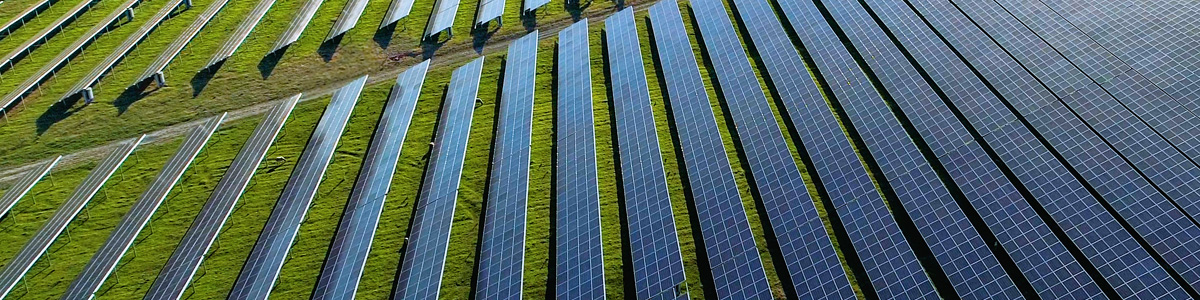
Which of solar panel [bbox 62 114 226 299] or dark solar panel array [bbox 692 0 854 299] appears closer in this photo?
dark solar panel array [bbox 692 0 854 299]

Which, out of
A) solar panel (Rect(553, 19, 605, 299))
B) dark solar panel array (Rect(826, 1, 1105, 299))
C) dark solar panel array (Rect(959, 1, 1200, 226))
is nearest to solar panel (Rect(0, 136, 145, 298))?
solar panel (Rect(553, 19, 605, 299))

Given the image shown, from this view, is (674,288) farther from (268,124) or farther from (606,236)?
(268,124)

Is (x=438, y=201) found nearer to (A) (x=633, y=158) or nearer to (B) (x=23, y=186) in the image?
(A) (x=633, y=158)

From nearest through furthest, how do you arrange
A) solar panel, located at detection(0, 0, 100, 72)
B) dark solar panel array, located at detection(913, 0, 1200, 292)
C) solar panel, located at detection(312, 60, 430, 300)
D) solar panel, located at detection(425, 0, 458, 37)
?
dark solar panel array, located at detection(913, 0, 1200, 292), solar panel, located at detection(312, 60, 430, 300), solar panel, located at detection(0, 0, 100, 72), solar panel, located at detection(425, 0, 458, 37)

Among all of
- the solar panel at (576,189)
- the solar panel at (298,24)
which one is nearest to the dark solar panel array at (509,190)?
the solar panel at (576,189)

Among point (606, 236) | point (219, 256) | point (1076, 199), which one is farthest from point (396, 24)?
point (1076, 199)

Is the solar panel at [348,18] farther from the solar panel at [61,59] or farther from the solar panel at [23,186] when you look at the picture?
the solar panel at [23,186]

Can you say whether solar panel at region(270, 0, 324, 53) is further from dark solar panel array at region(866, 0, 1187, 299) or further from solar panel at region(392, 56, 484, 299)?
dark solar panel array at region(866, 0, 1187, 299)
